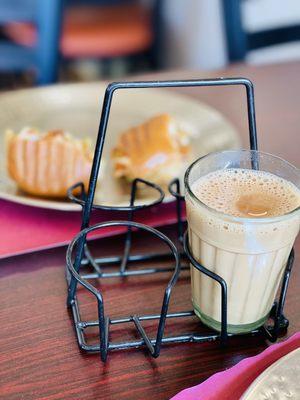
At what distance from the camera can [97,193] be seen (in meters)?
0.73

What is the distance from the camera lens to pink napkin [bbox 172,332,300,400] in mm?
420

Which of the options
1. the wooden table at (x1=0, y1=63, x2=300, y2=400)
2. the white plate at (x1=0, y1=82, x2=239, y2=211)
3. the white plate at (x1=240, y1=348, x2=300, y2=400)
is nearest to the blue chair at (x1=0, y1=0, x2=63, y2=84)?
the white plate at (x1=0, y1=82, x2=239, y2=211)

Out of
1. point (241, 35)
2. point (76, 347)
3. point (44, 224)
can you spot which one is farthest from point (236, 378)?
point (241, 35)

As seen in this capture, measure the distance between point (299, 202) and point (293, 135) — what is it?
1.45ft

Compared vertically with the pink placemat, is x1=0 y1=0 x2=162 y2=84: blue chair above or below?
above

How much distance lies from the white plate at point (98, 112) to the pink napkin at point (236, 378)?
0.40 m

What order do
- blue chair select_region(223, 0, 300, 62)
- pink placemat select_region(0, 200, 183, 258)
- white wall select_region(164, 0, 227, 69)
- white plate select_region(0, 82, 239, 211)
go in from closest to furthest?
pink placemat select_region(0, 200, 183, 258), white plate select_region(0, 82, 239, 211), blue chair select_region(223, 0, 300, 62), white wall select_region(164, 0, 227, 69)

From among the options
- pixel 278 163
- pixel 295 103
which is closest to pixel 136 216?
pixel 278 163

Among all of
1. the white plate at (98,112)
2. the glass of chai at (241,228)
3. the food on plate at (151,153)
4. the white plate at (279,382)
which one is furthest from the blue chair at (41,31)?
the white plate at (279,382)

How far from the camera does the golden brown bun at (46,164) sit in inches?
27.1

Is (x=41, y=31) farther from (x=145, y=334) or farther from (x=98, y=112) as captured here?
(x=145, y=334)

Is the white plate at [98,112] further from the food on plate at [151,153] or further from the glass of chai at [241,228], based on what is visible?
the glass of chai at [241,228]

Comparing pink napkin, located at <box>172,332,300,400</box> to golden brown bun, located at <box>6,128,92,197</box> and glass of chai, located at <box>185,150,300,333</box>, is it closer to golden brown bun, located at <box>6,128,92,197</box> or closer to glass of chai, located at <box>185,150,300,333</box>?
glass of chai, located at <box>185,150,300,333</box>

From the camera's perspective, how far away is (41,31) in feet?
4.30
